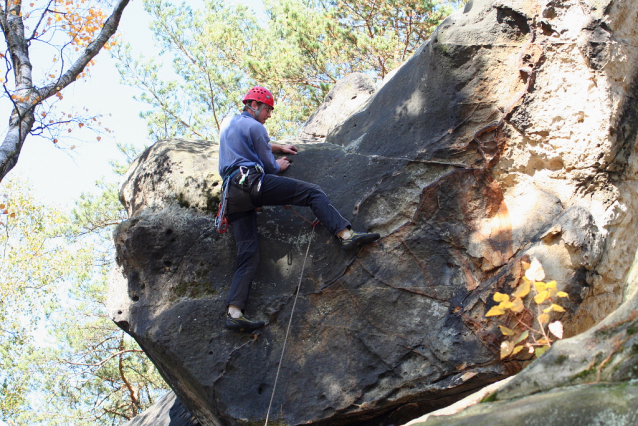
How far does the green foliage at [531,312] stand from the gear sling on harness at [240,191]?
195 centimetres

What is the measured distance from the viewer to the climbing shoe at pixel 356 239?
416 centimetres

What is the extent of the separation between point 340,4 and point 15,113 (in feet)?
24.3

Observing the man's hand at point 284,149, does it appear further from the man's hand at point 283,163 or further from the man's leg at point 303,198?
the man's leg at point 303,198

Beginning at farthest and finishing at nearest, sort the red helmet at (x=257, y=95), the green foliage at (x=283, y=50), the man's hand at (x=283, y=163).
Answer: the green foliage at (x=283, y=50) → the man's hand at (x=283, y=163) → the red helmet at (x=257, y=95)

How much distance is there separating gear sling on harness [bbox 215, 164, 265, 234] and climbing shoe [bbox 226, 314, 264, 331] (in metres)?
0.70

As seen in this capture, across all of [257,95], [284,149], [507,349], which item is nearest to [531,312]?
[507,349]

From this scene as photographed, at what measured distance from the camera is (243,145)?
14.3ft

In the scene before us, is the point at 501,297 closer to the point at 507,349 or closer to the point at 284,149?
the point at 507,349

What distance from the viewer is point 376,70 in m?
11.5

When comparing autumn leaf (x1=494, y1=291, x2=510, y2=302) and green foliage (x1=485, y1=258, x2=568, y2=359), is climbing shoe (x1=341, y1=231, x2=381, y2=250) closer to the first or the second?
green foliage (x1=485, y1=258, x2=568, y2=359)

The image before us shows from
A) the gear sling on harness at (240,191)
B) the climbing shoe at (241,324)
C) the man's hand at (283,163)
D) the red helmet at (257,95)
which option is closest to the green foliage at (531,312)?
the climbing shoe at (241,324)

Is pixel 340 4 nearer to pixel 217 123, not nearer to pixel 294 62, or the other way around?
pixel 294 62

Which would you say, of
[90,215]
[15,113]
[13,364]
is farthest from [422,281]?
[13,364]

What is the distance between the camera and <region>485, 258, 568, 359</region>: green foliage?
2.87m
